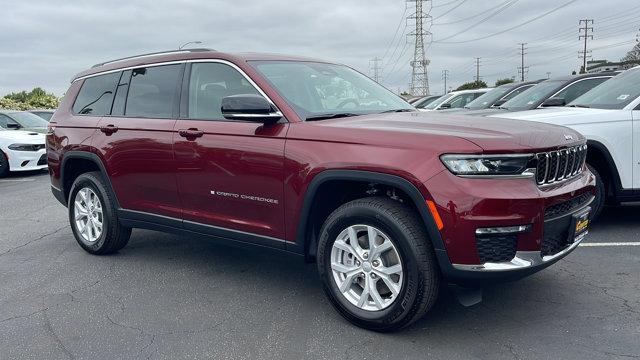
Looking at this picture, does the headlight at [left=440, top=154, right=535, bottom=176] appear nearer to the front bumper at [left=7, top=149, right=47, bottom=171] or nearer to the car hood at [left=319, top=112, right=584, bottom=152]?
the car hood at [left=319, top=112, right=584, bottom=152]

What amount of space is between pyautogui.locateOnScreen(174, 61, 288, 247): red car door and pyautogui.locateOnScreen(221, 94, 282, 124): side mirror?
0.29 feet

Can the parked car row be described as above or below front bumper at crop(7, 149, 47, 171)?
above

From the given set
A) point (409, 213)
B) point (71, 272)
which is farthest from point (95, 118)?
point (409, 213)

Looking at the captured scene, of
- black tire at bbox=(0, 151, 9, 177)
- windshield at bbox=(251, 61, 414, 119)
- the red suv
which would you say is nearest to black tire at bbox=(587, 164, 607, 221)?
the red suv

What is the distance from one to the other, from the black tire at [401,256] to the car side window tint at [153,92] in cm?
200

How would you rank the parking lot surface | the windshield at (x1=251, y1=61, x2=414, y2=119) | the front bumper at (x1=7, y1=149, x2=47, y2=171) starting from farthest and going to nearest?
the front bumper at (x1=7, y1=149, x2=47, y2=171) → the windshield at (x1=251, y1=61, x2=414, y2=119) → the parking lot surface

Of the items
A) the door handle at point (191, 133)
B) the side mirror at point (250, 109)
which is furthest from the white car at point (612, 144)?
the door handle at point (191, 133)

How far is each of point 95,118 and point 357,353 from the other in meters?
3.65

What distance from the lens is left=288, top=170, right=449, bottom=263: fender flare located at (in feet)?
11.0

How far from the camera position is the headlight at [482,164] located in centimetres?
329

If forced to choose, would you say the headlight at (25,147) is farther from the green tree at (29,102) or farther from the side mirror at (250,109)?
the green tree at (29,102)

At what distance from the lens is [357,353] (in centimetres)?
342

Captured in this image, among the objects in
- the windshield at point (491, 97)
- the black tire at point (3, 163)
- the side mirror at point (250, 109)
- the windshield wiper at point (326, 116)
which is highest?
the side mirror at point (250, 109)

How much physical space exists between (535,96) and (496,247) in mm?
6850
